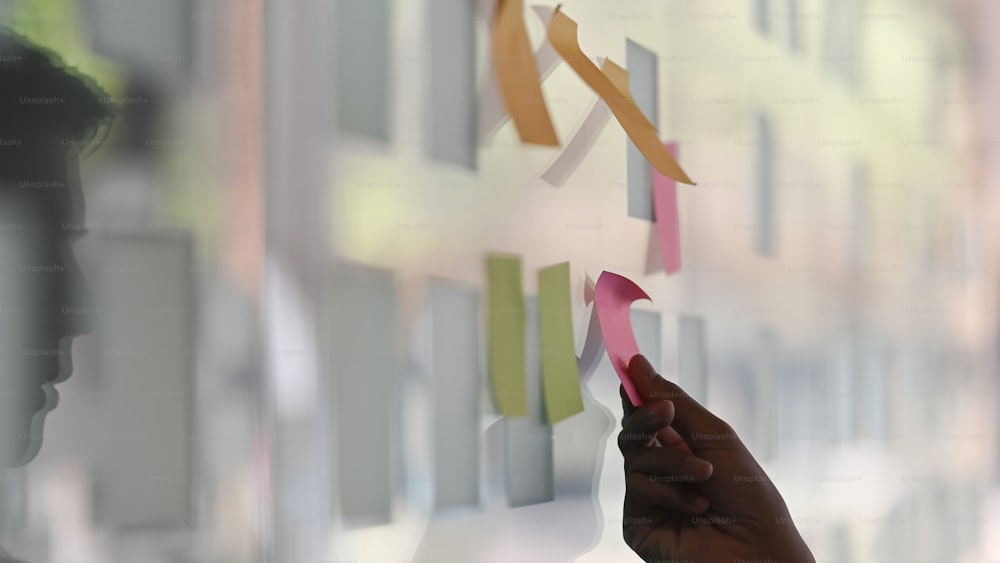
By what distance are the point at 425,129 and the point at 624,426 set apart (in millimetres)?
291

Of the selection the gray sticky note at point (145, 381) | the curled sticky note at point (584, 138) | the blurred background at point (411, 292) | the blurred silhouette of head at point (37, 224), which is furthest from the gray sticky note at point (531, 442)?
the blurred silhouette of head at point (37, 224)

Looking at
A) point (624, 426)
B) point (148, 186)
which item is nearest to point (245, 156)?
point (148, 186)

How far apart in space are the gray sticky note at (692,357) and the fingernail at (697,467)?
0.34 feet

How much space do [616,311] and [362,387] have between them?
0.72 ft

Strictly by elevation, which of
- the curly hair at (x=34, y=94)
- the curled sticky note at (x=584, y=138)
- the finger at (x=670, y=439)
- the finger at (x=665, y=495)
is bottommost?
the finger at (x=665, y=495)

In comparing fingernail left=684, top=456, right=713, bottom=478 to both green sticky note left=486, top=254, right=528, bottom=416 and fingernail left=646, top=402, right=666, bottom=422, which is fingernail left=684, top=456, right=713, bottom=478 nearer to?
fingernail left=646, top=402, right=666, bottom=422

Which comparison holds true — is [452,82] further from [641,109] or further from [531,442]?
[531,442]

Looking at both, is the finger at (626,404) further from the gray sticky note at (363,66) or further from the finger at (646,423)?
the gray sticky note at (363,66)

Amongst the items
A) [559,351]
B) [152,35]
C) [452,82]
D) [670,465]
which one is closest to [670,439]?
[670,465]

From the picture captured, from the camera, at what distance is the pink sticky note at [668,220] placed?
62 centimetres

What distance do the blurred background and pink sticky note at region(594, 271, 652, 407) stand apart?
1cm

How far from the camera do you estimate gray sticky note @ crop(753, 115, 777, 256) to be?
2.06ft

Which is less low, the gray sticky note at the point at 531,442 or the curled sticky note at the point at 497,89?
the curled sticky note at the point at 497,89

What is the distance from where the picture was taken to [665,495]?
53cm
